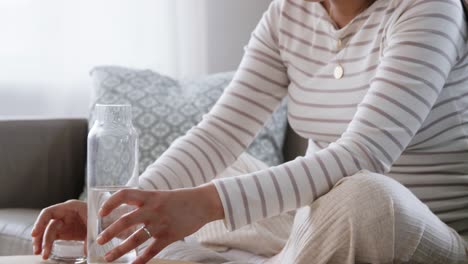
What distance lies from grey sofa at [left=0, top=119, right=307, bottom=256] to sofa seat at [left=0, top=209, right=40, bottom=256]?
15cm

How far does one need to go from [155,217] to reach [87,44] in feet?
5.71

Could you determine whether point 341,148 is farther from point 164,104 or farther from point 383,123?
point 164,104

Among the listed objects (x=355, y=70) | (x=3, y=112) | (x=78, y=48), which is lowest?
(x=3, y=112)

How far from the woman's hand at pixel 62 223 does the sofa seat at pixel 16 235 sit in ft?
1.42

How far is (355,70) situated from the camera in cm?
136

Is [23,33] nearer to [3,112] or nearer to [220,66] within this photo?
[3,112]

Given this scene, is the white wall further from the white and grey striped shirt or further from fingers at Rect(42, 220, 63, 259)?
fingers at Rect(42, 220, 63, 259)

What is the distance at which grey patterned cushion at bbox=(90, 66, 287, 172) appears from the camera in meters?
2.06

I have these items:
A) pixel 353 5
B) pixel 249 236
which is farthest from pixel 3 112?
pixel 353 5

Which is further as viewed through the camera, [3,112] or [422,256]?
[3,112]

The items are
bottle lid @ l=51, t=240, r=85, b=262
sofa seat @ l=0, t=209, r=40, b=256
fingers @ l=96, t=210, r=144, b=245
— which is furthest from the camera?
sofa seat @ l=0, t=209, r=40, b=256

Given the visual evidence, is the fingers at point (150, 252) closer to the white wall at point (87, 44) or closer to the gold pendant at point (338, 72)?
the gold pendant at point (338, 72)

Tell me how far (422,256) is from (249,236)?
0.53 meters

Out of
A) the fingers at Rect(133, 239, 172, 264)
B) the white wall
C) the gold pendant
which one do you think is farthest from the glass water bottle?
the white wall
